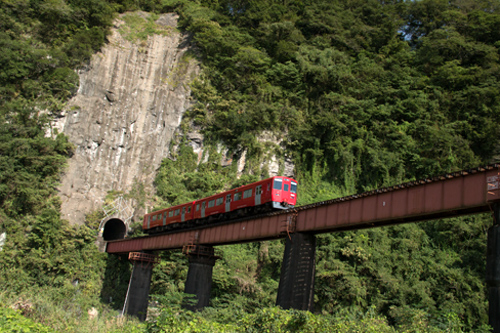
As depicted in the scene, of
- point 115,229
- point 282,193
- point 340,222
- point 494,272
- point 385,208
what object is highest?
point 282,193

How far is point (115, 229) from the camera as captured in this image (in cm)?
4541

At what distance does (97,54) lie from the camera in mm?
50656

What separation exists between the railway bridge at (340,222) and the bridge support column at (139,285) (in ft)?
11.7

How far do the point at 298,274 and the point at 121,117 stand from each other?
34913 mm

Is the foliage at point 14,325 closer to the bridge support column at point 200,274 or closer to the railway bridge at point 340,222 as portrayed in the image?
the railway bridge at point 340,222

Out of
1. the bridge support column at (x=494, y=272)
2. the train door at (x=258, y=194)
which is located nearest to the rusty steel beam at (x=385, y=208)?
the bridge support column at (x=494, y=272)

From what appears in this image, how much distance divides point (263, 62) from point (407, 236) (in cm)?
2636

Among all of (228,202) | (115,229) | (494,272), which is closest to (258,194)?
(228,202)

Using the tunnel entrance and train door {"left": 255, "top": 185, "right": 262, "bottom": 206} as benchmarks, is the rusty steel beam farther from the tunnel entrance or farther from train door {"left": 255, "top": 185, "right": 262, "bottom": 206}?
the tunnel entrance

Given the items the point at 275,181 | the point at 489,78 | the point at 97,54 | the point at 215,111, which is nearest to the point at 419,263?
the point at 275,181

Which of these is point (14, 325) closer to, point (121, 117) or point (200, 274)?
point (200, 274)

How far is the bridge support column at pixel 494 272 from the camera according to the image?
12535mm

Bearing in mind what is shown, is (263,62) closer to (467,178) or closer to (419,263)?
(419,263)

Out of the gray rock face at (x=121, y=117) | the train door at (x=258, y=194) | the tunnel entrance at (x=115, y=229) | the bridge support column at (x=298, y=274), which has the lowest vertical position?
the bridge support column at (x=298, y=274)
